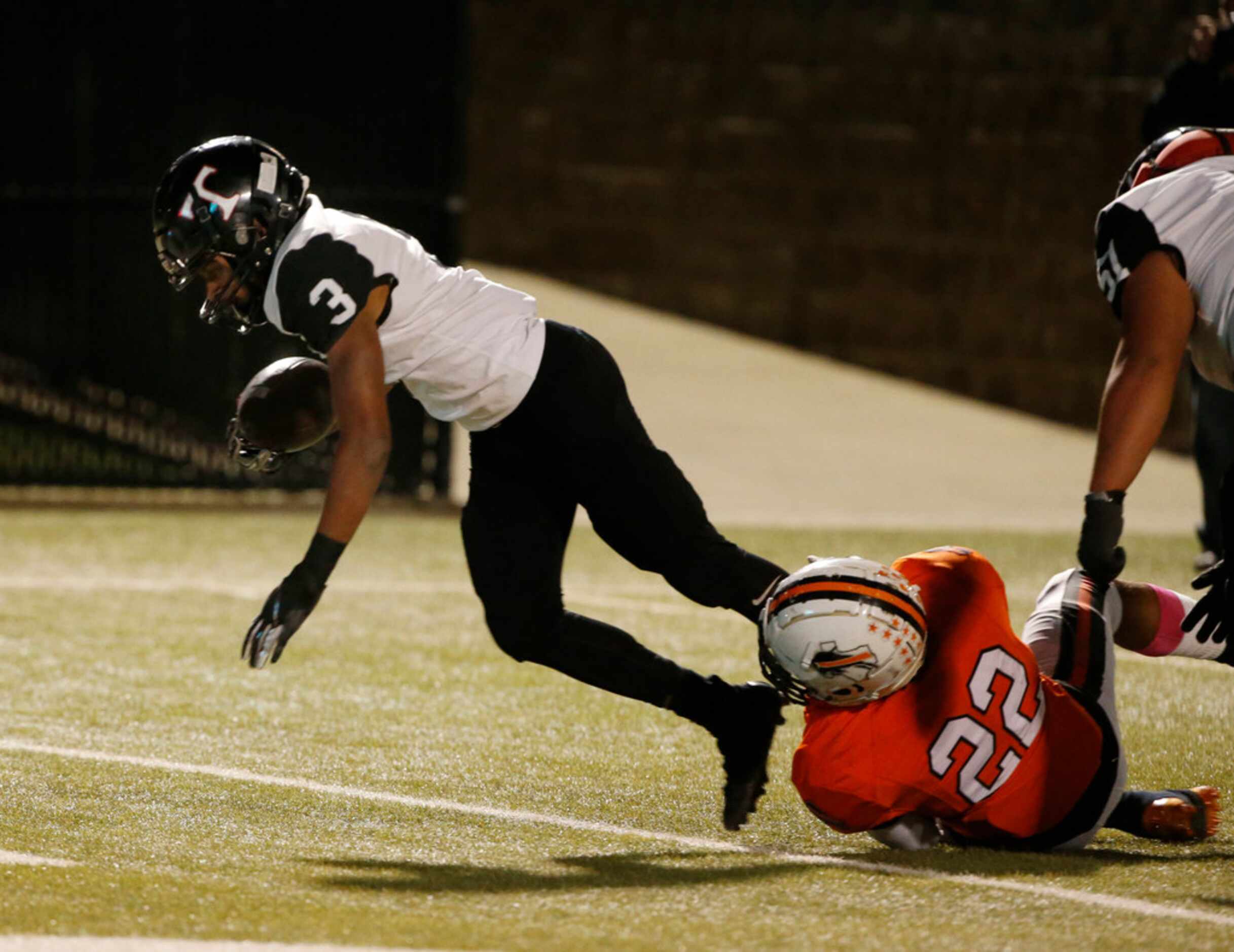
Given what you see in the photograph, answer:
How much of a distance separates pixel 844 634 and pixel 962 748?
34 cm

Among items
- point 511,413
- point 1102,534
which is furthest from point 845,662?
point 511,413

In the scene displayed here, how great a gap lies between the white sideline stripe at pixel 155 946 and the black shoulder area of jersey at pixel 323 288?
1323 millimetres

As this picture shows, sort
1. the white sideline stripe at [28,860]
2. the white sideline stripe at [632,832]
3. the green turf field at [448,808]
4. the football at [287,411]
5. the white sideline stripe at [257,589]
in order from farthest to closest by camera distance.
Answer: the white sideline stripe at [257,589], the football at [287,411], the white sideline stripe at [28,860], the white sideline stripe at [632,832], the green turf field at [448,808]

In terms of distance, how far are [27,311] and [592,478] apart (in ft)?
24.2

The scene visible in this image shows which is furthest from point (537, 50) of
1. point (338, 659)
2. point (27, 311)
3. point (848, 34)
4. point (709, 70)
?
point (338, 659)

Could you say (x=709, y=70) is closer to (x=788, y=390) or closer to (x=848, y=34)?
(x=848, y=34)

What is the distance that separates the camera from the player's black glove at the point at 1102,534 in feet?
12.0

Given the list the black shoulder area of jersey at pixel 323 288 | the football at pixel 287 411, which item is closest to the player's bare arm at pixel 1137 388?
the black shoulder area of jersey at pixel 323 288

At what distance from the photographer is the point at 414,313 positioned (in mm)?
3977

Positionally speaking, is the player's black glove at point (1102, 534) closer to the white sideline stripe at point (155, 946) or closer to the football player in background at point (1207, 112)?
the white sideline stripe at point (155, 946)

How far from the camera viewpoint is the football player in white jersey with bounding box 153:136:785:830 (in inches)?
154

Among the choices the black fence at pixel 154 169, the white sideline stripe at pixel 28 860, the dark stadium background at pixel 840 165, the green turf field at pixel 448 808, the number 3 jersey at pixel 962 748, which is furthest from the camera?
the dark stadium background at pixel 840 165

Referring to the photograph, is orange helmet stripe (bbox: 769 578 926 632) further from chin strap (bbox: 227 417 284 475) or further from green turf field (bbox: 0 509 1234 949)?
chin strap (bbox: 227 417 284 475)

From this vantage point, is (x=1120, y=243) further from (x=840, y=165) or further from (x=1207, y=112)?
(x=840, y=165)
